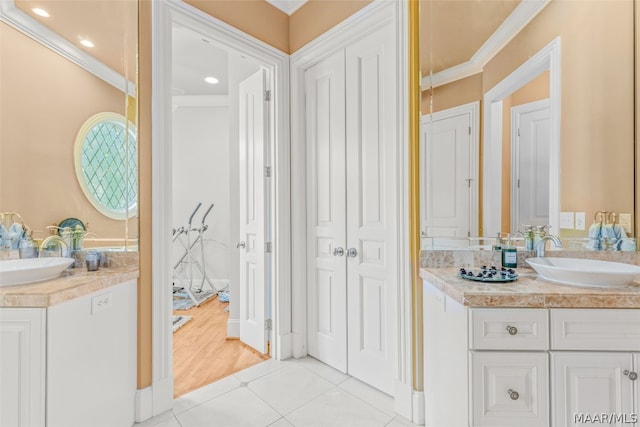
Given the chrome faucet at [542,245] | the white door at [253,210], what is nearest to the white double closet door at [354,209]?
the white door at [253,210]

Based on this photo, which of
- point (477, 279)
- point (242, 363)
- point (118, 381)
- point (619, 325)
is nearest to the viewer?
point (619, 325)

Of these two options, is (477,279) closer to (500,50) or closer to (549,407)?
(549,407)

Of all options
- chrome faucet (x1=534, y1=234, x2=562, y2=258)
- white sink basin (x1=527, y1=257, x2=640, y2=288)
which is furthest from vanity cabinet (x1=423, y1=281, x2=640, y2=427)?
chrome faucet (x1=534, y1=234, x2=562, y2=258)

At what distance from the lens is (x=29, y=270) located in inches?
47.6

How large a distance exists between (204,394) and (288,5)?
2.98 meters

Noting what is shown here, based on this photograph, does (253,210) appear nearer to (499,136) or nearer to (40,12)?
(40,12)

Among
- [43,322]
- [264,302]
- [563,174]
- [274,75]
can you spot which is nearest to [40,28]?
[274,75]

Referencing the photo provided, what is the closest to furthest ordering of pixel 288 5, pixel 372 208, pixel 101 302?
pixel 101 302 < pixel 372 208 < pixel 288 5

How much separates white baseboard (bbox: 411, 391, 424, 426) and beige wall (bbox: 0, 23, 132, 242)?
1824mm

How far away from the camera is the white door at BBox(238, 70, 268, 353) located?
8.04 feet

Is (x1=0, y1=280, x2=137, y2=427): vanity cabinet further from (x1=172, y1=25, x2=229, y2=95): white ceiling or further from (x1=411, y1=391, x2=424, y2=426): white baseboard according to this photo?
(x1=172, y1=25, x2=229, y2=95): white ceiling

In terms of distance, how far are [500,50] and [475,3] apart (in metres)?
0.33

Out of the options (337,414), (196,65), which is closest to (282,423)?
(337,414)

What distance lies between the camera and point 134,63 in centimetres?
166
